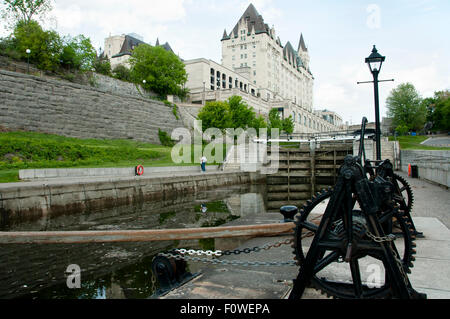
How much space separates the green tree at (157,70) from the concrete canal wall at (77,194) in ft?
122

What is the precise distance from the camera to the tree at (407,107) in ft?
203

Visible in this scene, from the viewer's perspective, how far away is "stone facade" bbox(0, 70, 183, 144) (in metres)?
24.0

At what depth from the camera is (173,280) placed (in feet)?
10.5

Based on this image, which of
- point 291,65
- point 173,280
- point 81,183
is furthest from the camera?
point 291,65

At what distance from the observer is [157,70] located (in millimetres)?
51344

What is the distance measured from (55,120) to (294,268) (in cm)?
2734

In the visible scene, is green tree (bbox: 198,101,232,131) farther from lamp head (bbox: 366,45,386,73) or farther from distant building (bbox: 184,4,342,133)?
lamp head (bbox: 366,45,386,73)

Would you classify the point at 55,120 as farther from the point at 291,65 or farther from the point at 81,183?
the point at 291,65

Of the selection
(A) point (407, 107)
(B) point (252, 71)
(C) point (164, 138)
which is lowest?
(C) point (164, 138)

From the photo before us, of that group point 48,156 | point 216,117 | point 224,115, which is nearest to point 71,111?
point 48,156

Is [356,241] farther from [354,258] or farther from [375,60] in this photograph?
[375,60]

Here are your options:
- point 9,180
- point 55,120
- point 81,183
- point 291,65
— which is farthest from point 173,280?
point 291,65

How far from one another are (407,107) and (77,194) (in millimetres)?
67664

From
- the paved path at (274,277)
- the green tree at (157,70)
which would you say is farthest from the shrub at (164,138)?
the paved path at (274,277)
